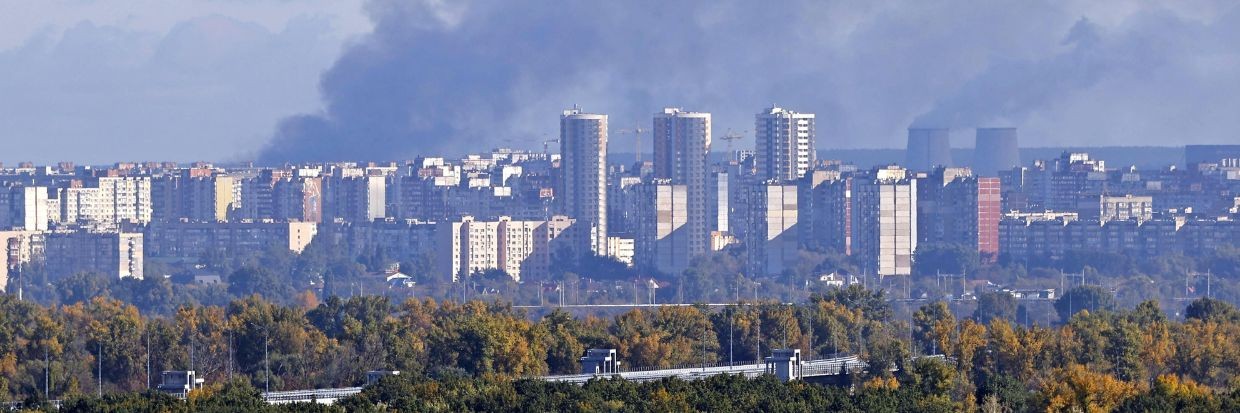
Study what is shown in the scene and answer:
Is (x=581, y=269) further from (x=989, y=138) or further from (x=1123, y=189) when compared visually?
(x=989, y=138)

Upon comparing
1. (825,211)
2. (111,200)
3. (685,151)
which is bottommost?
(825,211)

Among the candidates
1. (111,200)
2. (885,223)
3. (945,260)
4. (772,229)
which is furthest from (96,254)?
(945,260)

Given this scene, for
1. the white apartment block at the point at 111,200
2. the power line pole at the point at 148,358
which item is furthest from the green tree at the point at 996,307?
the white apartment block at the point at 111,200

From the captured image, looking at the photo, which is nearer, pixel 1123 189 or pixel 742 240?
pixel 742 240

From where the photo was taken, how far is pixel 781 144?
110438mm

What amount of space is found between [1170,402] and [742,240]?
7088 cm

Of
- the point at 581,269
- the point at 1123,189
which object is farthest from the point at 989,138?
the point at 581,269

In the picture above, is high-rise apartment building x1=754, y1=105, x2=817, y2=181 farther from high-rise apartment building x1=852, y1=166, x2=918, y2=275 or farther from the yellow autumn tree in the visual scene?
the yellow autumn tree

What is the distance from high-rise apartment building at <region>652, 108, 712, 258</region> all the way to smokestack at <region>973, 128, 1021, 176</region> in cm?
2933

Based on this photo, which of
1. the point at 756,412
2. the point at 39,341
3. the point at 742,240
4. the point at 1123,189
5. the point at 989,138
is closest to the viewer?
the point at 756,412

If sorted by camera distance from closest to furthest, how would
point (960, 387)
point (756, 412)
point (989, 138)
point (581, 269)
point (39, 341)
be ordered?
1. point (756, 412)
2. point (960, 387)
3. point (39, 341)
4. point (581, 269)
5. point (989, 138)

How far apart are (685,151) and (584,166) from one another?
3.44 meters

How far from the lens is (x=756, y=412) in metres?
33.1

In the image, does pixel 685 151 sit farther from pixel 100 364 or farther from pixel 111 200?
pixel 100 364
